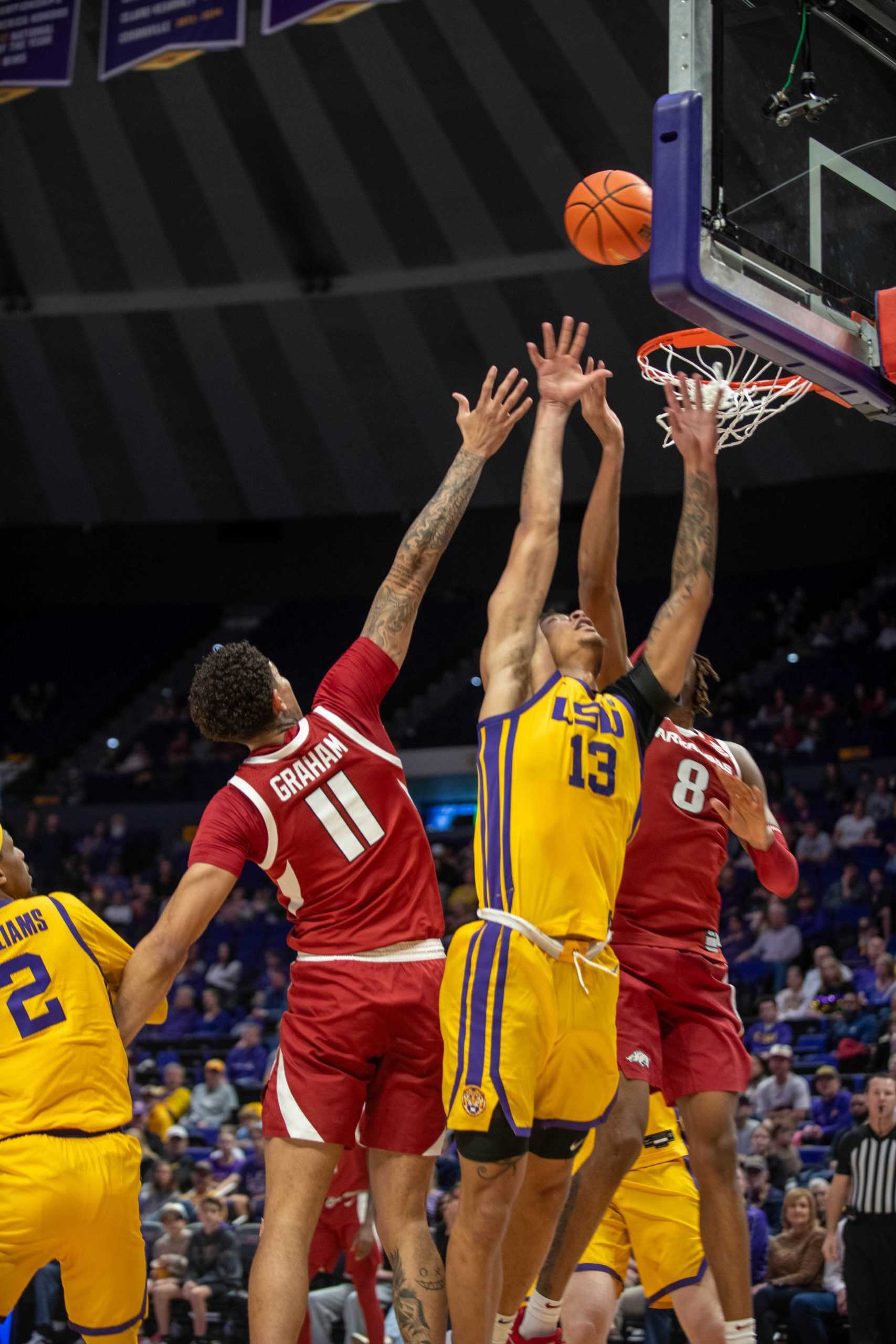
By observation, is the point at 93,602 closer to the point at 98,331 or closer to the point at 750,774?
the point at 98,331

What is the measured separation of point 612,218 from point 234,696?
278cm

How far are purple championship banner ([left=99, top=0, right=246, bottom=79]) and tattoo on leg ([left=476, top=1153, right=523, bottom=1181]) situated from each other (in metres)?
13.7

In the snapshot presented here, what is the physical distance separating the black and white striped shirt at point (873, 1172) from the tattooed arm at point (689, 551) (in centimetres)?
532

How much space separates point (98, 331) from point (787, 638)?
1215 centimetres

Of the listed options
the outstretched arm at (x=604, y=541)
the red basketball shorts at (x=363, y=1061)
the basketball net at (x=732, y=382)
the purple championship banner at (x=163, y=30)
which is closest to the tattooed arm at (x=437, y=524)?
the outstretched arm at (x=604, y=541)

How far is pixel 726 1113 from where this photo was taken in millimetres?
5613

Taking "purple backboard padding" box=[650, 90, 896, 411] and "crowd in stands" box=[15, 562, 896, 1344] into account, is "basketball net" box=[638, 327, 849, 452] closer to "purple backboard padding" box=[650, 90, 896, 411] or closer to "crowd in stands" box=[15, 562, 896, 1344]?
"purple backboard padding" box=[650, 90, 896, 411]

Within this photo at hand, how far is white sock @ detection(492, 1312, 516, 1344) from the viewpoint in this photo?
190 inches

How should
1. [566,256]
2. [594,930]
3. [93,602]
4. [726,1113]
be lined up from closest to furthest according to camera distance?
1. [594,930]
2. [726,1113]
3. [566,256]
4. [93,602]

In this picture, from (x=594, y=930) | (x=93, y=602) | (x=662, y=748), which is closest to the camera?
(x=594, y=930)

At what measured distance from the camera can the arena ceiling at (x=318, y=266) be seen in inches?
698

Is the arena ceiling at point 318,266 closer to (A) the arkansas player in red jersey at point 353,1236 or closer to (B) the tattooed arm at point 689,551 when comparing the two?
(B) the tattooed arm at point 689,551

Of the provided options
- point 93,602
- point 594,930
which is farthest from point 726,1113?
point 93,602

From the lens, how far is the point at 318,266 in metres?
20.5
